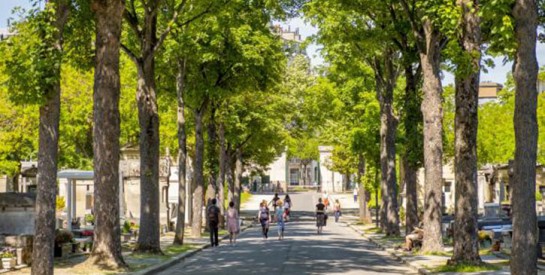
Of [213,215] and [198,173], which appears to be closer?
[213,215]

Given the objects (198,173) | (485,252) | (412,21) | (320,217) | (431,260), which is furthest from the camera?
(320,217)

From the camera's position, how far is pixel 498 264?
22.2 metres

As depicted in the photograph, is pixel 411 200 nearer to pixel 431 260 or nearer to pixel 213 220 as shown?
pixel 213 220

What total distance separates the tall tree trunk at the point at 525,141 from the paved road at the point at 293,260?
7474 millimetres

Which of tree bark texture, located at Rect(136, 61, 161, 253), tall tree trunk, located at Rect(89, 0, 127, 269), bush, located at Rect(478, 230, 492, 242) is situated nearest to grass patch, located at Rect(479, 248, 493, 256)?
bush, located at Rect(478, 230, 492, 242)

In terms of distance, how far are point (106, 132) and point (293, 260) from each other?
262 inches

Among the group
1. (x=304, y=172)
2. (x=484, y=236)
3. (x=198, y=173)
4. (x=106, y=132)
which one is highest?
(x=304, y=172)

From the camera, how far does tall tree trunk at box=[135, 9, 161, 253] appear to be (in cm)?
2673

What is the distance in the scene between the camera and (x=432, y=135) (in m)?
26.3

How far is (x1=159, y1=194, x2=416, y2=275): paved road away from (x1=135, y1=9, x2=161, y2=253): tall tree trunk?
1467mm

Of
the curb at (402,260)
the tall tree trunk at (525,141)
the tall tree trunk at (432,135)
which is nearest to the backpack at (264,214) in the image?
the curb at (402,260)

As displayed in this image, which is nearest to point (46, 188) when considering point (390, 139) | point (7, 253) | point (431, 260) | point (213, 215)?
A: point (7, 253)

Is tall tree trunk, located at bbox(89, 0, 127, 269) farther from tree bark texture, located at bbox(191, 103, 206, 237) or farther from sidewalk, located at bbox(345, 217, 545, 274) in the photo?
tree bark texture, located at bbox(191, 103, 206, 237)

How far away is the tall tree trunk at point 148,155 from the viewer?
26.7m
